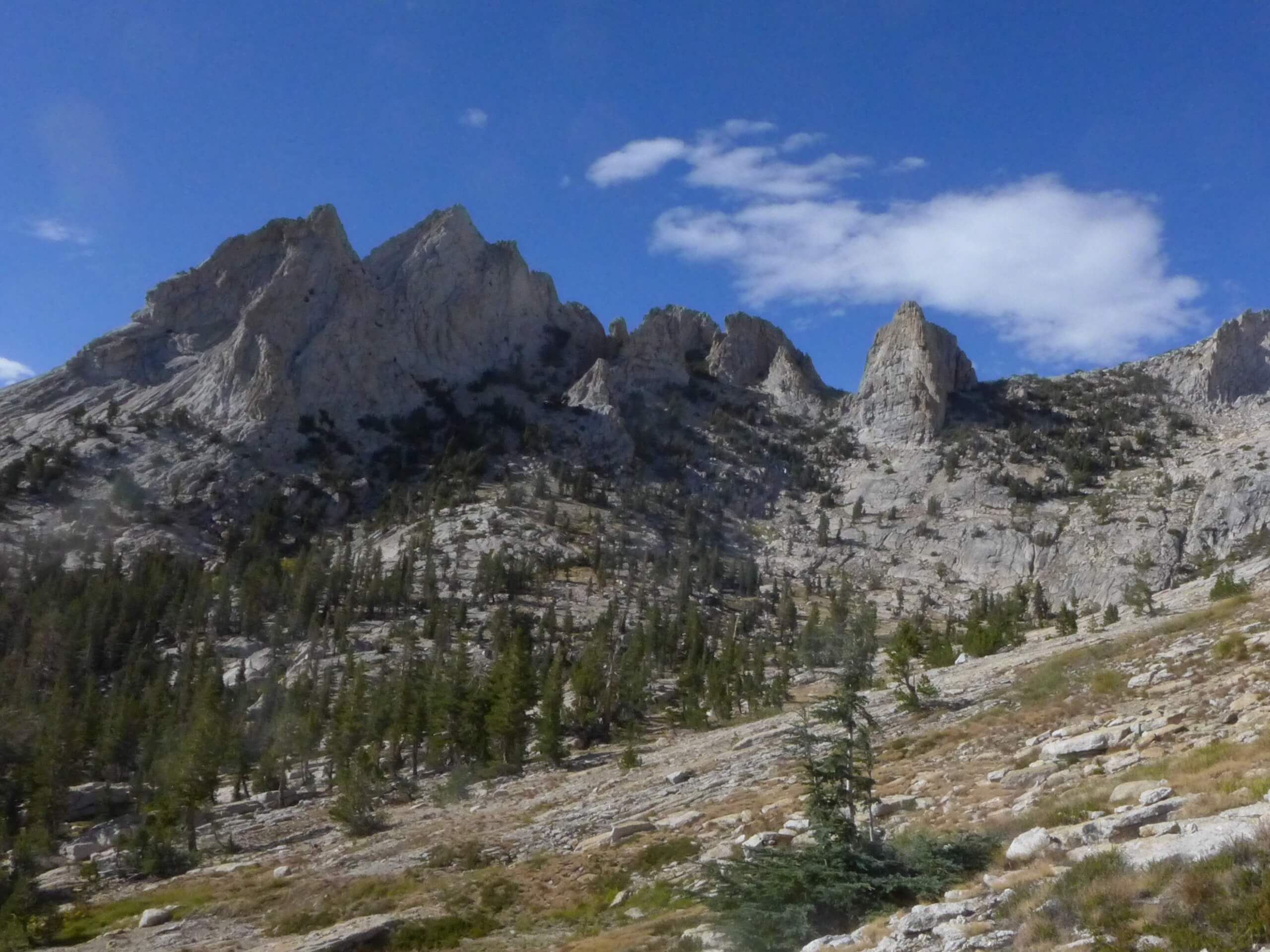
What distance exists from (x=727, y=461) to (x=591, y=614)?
73.1 metres

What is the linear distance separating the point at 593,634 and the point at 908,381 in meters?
115

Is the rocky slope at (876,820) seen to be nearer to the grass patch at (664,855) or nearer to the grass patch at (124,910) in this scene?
the grass patch at (664,855)

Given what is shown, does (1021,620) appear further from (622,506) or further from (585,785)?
(622,506)

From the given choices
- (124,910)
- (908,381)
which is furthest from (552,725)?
(908,381)

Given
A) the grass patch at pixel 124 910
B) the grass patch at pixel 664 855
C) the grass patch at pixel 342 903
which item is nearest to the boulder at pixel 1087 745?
the grass patch at pixel 664 855

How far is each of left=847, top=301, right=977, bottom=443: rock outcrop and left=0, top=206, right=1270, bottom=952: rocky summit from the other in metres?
1.28

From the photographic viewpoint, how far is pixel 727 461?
169 m

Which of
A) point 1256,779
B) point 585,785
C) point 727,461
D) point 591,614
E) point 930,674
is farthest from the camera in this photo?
point 727,461

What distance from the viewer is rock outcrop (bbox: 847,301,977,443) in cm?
17275

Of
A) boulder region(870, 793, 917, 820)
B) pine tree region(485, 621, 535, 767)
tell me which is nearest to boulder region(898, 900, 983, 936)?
boulder region(870, 793, 917, 820)

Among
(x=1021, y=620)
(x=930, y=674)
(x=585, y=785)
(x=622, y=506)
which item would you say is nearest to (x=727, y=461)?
(x=622, y=506)

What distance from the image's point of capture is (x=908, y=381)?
179125 millimetres

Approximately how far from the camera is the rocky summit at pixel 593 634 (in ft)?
52.3

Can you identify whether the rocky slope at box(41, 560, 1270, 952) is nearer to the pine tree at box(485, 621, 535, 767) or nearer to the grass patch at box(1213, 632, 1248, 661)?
the grass patch at box(1213, 632, 1248, 661)
